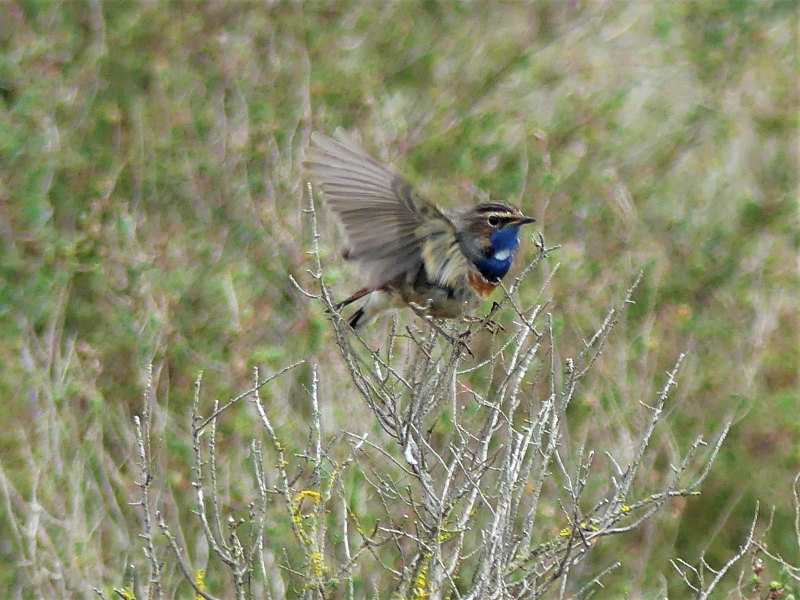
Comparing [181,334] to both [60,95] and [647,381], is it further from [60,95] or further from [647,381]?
[647,381]

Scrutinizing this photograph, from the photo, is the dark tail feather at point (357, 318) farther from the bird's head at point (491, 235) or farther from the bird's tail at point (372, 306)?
the bird's head at point (491, 235)

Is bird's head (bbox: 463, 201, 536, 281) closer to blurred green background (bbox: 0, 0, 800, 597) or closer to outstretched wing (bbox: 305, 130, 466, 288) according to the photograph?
outstretched wing (bbox: 305, 130, 466, 288)

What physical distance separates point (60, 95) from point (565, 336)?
410 cm

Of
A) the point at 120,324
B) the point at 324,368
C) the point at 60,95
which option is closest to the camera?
the point at 324,368

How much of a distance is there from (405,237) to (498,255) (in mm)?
564

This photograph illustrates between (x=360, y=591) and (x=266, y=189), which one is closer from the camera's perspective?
(x=360, y=591)

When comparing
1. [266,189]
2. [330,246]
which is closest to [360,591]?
[330,246]

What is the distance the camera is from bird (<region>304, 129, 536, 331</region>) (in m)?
4.85

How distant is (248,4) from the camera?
984 cm

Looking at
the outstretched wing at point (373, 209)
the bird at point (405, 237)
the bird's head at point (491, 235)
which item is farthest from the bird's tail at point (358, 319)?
the bird's head at point (491, 235)

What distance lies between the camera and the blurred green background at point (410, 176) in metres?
8.23

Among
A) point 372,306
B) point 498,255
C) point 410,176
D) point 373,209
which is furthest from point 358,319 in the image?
point 410,176

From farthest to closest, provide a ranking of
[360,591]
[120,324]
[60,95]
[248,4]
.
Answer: [248,4]
[60,95]
[120,324]
[360,591]

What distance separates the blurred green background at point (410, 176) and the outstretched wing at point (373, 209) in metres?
2.17
